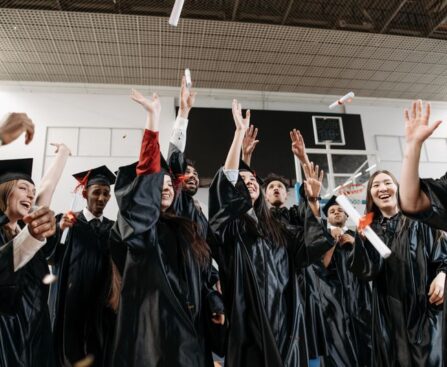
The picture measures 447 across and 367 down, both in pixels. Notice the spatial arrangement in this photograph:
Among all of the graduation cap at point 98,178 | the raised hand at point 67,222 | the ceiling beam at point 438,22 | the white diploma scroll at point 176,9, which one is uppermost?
the ceiling beam at point 438,22

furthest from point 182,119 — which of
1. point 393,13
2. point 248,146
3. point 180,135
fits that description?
point 393,13

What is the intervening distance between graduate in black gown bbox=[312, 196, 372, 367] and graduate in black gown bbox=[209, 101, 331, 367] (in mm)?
869

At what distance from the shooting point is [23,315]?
67.8 inches

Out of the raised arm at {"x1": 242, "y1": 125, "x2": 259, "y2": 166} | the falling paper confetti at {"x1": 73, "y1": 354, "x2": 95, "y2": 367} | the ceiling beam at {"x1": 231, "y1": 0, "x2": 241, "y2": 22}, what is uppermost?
the ceiling beam at {"x1": 231, "y1": 0, "x2": 241, "y2": 22}

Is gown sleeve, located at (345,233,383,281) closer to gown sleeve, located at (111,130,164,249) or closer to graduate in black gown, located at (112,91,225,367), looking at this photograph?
graduate in black gown, located at (112,91,225,367)

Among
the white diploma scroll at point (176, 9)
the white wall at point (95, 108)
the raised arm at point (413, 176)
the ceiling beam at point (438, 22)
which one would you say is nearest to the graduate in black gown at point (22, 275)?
the white diploma scroll at point (176, 9)

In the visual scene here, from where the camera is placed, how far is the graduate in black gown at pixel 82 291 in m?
2.30

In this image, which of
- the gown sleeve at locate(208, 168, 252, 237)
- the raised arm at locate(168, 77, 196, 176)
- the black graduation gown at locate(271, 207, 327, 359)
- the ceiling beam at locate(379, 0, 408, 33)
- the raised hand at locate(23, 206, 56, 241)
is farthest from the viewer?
the ceiling beam at locate(379, 0, 408, 33)

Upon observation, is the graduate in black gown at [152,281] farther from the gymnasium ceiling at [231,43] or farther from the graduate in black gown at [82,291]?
the gymnasium ceiling at [231,43]

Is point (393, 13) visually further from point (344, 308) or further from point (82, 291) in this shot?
point (82, 291)

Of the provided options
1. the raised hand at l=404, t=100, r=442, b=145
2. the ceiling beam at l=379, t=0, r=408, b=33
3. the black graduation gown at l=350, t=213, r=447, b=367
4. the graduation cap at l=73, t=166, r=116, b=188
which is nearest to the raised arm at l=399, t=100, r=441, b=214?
the raised hand at l=404, t=100, r=442, b=145

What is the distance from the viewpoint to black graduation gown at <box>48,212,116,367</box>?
2.30 meters

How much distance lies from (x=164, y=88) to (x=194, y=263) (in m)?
5.78

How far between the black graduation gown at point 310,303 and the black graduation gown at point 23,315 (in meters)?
1.52
